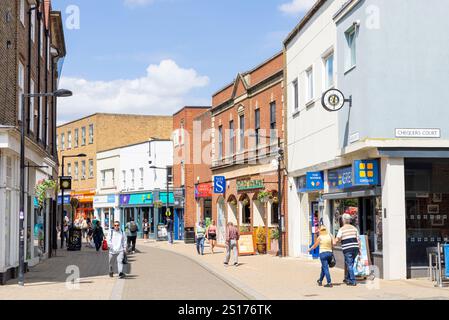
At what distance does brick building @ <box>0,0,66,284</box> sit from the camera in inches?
734

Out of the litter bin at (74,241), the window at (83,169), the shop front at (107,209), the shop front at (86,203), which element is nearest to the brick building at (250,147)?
the litter bin at (74,241)

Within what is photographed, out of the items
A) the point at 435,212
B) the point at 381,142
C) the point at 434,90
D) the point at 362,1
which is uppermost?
the point at 362,1

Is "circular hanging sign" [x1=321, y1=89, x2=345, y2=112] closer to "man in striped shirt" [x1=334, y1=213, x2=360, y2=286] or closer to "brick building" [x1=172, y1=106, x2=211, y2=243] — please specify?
"man in striped shirt" [x1=334, y1=213, x2=360, y2=286]

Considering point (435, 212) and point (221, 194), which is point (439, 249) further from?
point (221, 194)

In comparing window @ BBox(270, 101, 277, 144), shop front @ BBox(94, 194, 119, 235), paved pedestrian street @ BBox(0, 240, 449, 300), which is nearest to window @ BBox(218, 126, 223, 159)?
window @ BBox(270, 101, 277, 144)

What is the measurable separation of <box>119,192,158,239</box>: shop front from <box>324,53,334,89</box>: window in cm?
3434

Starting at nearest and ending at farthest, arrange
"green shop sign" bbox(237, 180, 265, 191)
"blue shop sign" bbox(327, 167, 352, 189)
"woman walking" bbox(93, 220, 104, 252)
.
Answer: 1. "blue shop sign" bbox(327, 167, 352, 189)
2. "green shop sign" bbox(237, 180, 265, 191)
3. "woman walking" bbox(93, 220, 104, 252)

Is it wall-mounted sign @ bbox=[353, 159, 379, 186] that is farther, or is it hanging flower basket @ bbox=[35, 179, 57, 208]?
hanging flower basket @ bbox=[35, 179, 57, 208]

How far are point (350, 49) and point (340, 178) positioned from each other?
413cm

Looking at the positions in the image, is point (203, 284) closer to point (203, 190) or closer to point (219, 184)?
point (219, 184)

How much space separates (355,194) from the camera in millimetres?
A: 20641
